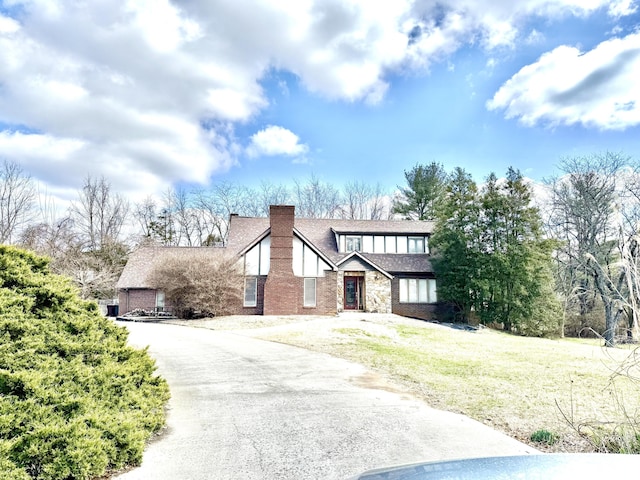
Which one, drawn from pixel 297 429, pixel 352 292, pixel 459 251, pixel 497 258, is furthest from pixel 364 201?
pixel 297 429

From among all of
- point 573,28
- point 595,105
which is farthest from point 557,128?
point 573,28

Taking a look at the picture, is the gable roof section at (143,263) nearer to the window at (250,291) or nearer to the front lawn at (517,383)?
the window at (250,291)

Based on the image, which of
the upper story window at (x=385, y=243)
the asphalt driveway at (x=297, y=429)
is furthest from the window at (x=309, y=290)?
the asphalt driveway at (x=297, y=429)

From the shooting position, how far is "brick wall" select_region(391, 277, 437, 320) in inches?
1071

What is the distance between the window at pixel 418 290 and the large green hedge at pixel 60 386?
23.4 metres

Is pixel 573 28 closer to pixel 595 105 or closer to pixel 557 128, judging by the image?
pixel 595 105

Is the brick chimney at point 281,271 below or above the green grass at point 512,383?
above

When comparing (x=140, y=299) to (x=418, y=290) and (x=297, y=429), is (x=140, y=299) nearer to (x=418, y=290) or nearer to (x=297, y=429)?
(x=418, y=290)

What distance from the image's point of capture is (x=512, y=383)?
26.3 ft

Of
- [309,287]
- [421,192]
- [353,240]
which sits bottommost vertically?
[309,287]

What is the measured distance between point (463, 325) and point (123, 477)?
77.8 ft

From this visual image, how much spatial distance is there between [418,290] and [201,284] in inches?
565

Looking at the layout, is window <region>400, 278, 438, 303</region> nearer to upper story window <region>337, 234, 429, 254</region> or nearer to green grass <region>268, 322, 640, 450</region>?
upper story window <region>337, 234, 429, 254</region>

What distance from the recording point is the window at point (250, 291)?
23.9 metres
